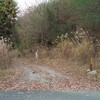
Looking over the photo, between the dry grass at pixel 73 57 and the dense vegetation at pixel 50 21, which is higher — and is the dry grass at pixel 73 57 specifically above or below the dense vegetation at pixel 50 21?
below

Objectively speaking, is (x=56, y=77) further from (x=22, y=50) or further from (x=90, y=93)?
(x=22, y=50)

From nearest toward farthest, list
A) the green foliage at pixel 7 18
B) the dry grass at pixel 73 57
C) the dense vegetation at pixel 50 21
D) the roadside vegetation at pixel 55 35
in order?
the dry grass at pixel 73 57, the roadside vegetation at pixel 55 35, the dense vegetation at pixel 50 21, the green foliage at pixel 7 18

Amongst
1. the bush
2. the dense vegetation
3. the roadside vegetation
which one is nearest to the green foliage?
the roadside vegetation

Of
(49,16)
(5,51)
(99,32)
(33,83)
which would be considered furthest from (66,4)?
(33,83)

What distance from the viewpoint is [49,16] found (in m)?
33.1

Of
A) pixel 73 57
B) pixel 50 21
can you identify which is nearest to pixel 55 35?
pixel 50 21

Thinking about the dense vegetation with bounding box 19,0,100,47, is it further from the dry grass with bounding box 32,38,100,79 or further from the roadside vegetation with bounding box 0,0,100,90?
the dry grass with bounding box 32,38,100,79

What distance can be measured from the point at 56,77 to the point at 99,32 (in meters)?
9.80

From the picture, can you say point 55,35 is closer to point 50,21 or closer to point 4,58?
point 50,21

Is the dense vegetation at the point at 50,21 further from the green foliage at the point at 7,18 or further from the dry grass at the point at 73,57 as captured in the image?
the green foliage at the point at 7,18

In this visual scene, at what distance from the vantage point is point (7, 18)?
39531 millimetres

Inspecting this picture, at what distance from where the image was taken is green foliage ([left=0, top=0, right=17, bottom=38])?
128 ft

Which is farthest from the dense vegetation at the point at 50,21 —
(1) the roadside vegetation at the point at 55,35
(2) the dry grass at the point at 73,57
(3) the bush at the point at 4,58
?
(3) the bush at the point at 4,58

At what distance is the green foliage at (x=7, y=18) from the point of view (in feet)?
128
